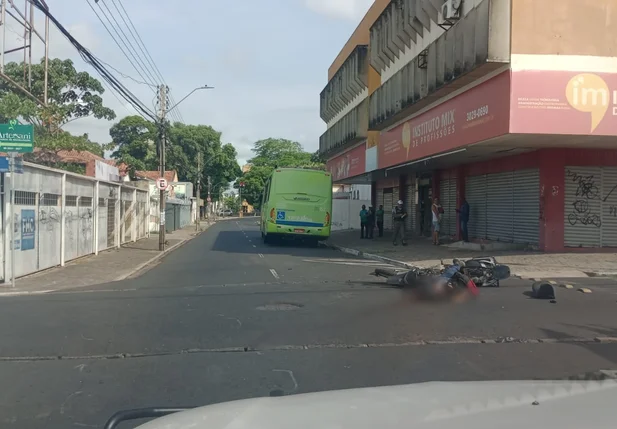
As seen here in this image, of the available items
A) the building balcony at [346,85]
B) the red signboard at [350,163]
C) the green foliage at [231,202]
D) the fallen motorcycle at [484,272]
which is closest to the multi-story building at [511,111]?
the fallen motorcycle at [484,272]

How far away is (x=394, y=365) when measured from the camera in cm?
614

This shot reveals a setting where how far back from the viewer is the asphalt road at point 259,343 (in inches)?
214

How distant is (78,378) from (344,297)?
5609 mm

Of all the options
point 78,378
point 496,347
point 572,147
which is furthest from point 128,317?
point 572,147

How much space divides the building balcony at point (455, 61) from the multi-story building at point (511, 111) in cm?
4

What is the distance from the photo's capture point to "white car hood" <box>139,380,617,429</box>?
223cm

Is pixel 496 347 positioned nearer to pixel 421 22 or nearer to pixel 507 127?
pixel 507 127

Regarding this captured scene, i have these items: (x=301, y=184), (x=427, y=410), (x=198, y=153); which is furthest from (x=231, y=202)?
(x=427, y=410)

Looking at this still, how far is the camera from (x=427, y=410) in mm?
2518

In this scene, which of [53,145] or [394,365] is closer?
[394,365]

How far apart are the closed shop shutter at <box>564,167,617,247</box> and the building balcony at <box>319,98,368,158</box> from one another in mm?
15884

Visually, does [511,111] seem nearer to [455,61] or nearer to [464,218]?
[455,61]

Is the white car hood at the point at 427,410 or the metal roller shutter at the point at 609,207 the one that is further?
the metal roller shutter at the point at 609,207

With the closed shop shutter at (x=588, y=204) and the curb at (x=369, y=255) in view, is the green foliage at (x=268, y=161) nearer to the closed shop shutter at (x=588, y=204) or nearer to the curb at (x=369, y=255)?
the curb at (x=369, y=255)
